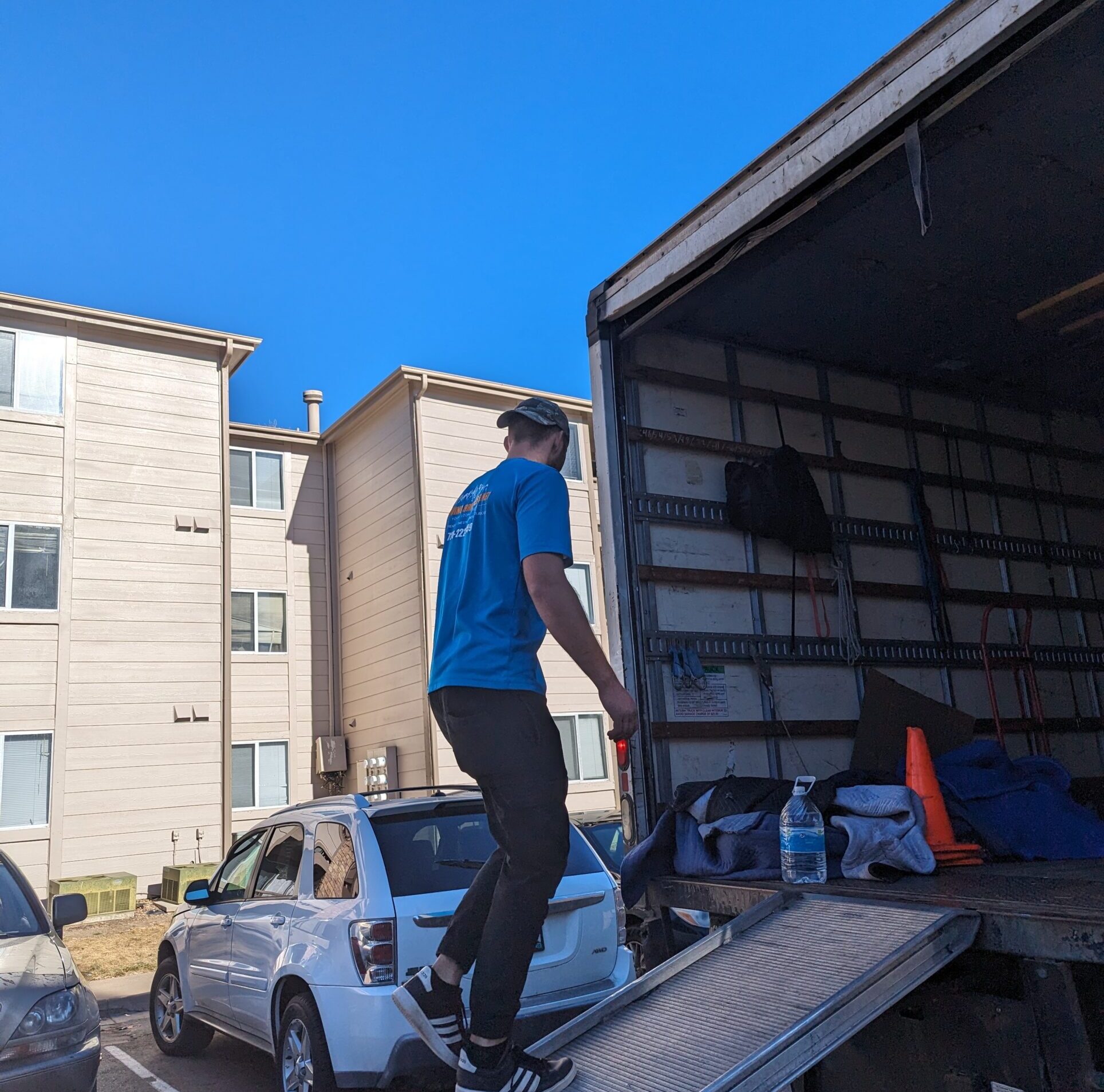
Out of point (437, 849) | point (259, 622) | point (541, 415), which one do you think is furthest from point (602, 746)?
point (541, 415)

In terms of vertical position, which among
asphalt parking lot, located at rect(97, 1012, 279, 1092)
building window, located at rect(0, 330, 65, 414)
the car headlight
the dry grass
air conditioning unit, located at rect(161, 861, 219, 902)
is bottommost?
asphalt parking lot, located at rect(97, 1012, 279, 1092)

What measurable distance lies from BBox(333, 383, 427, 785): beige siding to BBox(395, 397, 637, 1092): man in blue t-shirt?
44.4 ft

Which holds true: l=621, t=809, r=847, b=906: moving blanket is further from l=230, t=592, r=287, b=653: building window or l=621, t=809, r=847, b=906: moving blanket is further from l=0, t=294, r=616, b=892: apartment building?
l=230, t=592, r=287, b=653: building window

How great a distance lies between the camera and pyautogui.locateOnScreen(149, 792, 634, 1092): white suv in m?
4.74

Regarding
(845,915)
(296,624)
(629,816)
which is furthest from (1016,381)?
(296,624)

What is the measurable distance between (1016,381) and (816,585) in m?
2.23

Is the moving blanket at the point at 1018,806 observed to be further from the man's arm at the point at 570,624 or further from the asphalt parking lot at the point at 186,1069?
the asphalt parking lot at the point at 186,1069

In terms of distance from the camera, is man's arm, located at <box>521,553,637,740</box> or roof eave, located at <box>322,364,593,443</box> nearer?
man's arm, located at <box>521,553,637,740</box>

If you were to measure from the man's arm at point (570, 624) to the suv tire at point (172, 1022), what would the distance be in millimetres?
5164

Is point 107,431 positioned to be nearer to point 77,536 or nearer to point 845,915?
point 77,536

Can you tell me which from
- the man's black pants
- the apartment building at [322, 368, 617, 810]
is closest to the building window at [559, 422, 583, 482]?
the apartment building at [322, 368, 617, 810]

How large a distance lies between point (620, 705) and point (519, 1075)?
101 centimetres

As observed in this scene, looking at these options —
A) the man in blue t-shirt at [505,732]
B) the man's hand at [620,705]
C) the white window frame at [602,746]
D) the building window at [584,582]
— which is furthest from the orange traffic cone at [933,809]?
the building window at [584,582]

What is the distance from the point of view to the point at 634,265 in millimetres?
4988
